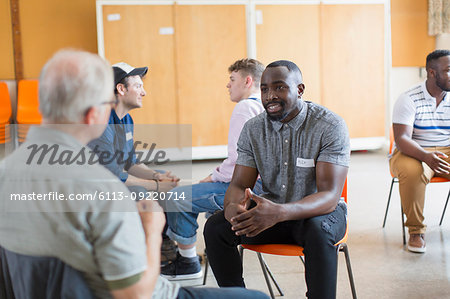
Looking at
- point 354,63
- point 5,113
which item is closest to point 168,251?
point 5,113

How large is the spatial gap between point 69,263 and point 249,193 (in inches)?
43.2

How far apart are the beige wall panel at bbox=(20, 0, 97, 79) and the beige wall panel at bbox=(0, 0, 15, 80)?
0.58 ft

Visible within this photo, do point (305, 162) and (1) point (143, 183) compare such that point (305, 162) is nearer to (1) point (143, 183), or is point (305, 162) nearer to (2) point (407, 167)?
(1) point (143, 183)

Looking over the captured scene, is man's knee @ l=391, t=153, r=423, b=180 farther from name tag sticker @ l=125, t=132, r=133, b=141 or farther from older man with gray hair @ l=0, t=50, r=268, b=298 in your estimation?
older man with gray hair @ l=0, t=50, r=268, b=298

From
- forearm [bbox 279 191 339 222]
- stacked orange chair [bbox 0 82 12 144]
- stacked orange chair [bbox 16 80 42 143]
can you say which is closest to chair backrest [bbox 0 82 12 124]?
stacked orange chair [bbox 0 82 12 144]

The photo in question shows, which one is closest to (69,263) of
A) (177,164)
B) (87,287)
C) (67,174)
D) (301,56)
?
(87,287)

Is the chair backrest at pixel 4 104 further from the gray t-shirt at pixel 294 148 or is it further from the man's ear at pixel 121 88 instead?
the gray t-shirt at pixel 294 148

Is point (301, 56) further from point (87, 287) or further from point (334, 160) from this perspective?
point (87, 287)

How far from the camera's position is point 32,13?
6.64 meters

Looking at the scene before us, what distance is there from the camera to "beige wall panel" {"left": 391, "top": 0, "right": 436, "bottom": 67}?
23.7ft

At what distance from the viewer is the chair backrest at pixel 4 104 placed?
6207 mm

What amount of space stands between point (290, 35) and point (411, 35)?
2.09m

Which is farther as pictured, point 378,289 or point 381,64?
point 381,64

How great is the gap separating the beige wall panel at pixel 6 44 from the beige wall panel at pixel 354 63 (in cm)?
448
